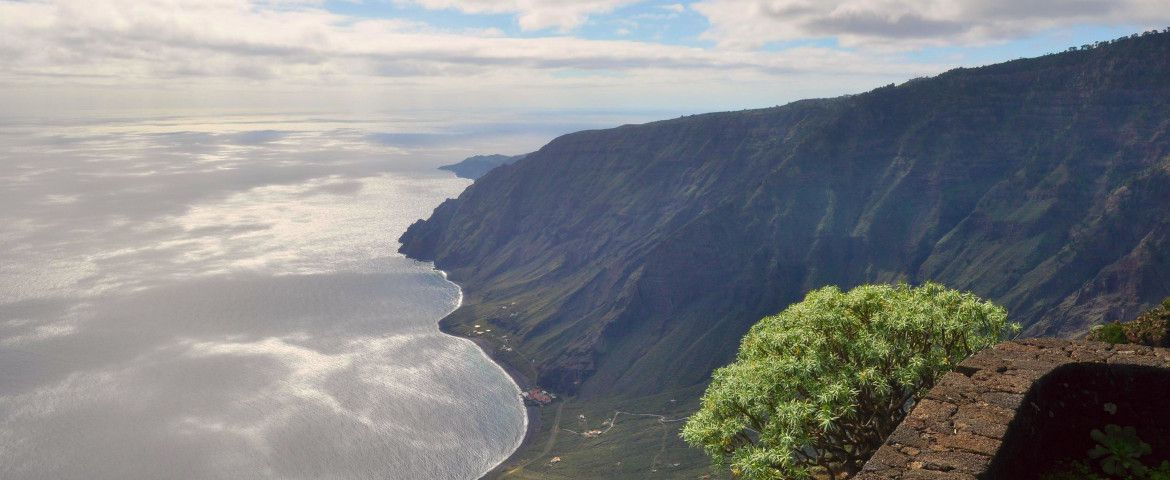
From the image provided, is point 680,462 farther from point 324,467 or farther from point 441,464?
point 324,467

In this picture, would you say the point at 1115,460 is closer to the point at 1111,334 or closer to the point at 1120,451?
the point at 1120,451

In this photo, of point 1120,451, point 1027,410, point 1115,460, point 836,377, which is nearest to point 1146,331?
point 836,377

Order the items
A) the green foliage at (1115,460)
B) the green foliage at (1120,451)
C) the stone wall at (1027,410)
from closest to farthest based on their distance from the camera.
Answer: the stone wall at (1027,410), the green foliage at (1115,460), the green foliage at (1120,451)

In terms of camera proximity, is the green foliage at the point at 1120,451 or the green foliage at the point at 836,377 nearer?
the green foliage at the point at 1120,451

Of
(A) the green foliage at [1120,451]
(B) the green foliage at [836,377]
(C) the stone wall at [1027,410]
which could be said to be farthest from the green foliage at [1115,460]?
(B) the green foliage at [836,377]

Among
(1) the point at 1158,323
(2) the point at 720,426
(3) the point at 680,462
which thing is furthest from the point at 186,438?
(1) the point at 1158,323

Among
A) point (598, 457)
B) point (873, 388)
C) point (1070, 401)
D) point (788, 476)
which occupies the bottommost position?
point (598, 457)

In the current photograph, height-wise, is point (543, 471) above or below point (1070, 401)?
below

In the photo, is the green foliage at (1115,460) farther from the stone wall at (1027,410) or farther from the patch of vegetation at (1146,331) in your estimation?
the patch of vegetation at (1146,331)
